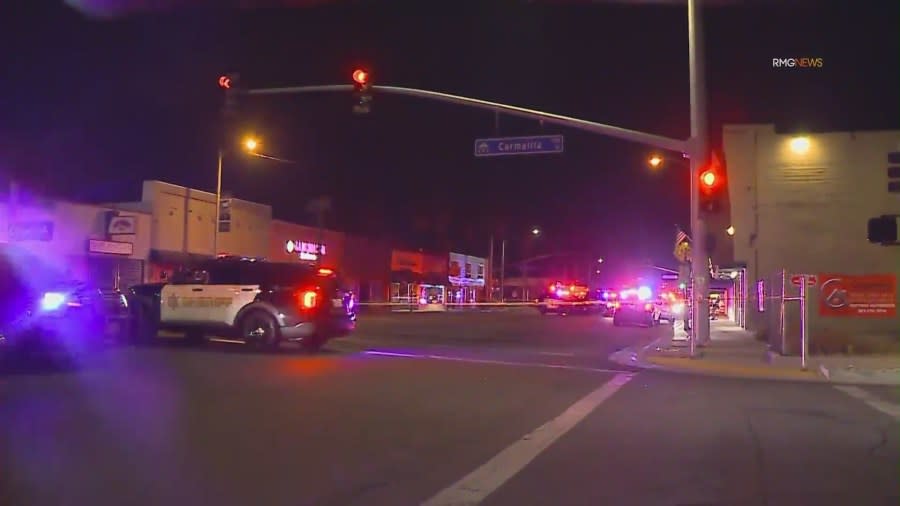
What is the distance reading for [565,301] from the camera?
188 feet

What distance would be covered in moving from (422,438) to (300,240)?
138ft

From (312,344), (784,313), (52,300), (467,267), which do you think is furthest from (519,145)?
(467,267)

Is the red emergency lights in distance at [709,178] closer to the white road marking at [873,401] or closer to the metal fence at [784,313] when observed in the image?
the metal fence at [784,313]

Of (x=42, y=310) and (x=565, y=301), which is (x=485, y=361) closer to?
(x=42, y=310)

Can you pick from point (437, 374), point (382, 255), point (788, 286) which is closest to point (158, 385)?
point (437, 374)

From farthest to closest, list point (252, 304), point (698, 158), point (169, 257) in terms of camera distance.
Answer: point (169, 257), point (698, 158), point (252, 304)

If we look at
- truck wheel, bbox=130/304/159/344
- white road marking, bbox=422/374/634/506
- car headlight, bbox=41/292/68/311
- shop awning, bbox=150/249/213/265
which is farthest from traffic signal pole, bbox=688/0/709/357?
shop awning, bbox=150/249/213/265

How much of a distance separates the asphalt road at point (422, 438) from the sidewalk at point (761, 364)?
5.73 ft

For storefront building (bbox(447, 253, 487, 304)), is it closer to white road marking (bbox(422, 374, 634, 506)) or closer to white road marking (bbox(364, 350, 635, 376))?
white road marking (bbox(364, 350, 635, 376))

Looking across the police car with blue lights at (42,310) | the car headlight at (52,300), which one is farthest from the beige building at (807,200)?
the car headlight at (52,300)

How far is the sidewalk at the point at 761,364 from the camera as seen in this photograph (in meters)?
16.5

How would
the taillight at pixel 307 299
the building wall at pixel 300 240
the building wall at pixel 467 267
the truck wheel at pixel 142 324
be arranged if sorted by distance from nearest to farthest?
the taillight at pixel 307 299, the truck wheel at pixel 142 324, the building wall at pixel 300 240, the building wall at pixel 467 267

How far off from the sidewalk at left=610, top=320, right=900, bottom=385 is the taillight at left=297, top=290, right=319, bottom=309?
23.2 feet

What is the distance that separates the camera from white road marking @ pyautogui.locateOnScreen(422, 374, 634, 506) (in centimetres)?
685
